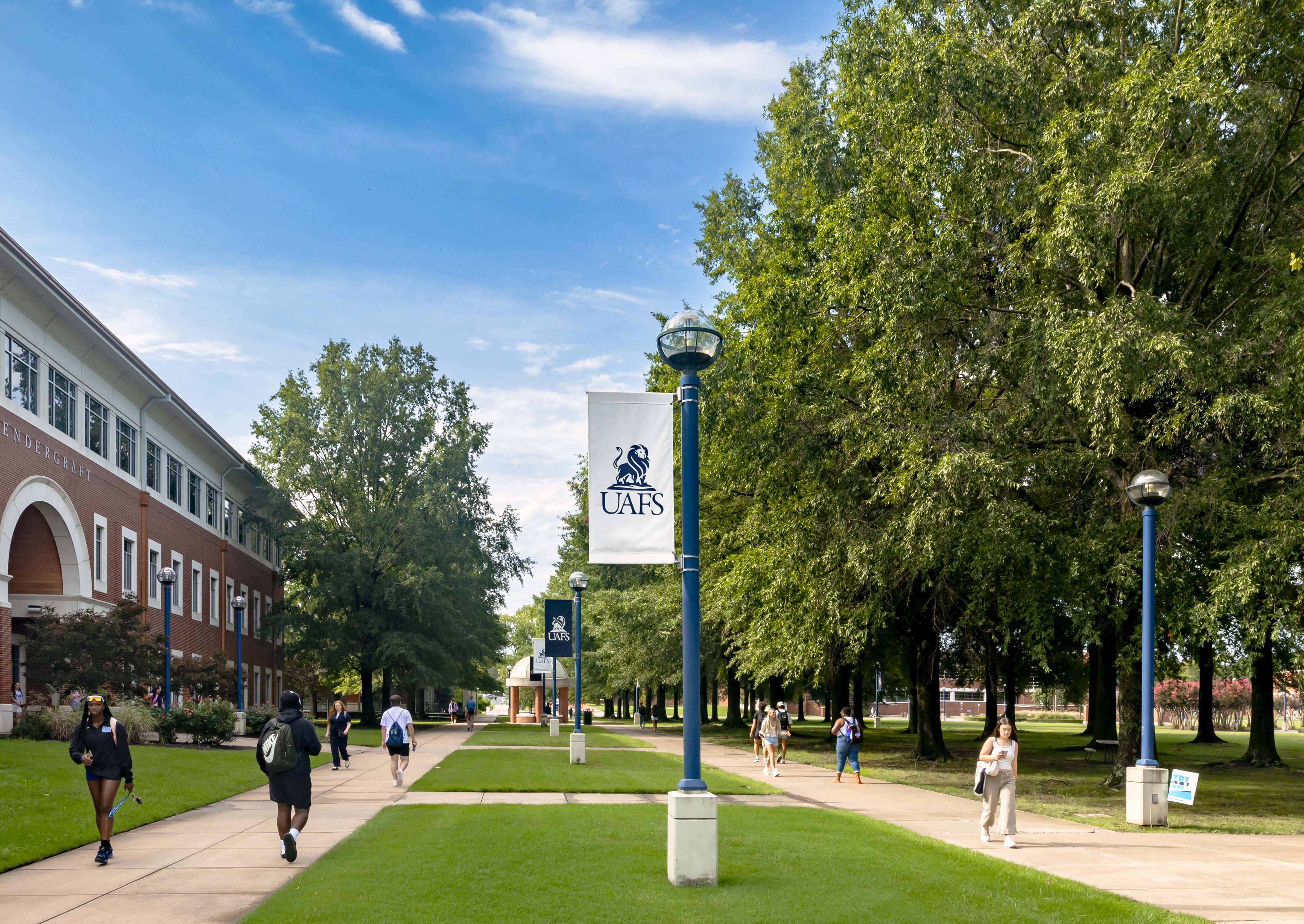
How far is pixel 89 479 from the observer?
3628cm

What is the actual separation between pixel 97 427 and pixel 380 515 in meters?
18.9

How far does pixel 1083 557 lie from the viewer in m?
19.0

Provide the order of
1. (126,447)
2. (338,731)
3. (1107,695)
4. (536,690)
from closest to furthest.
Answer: (338,731), (1107,695), (126,447), (536,690)

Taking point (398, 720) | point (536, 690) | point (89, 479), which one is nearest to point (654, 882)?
point (398, 720)

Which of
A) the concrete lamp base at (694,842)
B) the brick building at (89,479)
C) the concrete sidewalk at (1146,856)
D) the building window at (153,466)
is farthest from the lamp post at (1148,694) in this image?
the building window at (153,466)

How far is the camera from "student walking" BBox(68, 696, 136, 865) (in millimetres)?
11281

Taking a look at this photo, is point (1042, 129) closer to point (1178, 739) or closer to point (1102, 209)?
point (1102, 209)

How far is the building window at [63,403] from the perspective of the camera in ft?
111

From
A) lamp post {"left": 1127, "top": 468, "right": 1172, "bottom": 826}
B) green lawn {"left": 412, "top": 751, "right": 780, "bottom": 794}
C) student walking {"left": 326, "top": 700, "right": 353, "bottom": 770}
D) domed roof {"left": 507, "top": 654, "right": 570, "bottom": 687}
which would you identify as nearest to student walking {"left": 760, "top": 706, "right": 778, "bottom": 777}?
green lawn {"left": 412, "top": 751, "right": 780, "bottom": 794}

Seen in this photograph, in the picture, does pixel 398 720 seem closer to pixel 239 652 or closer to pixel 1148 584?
pixel 1148 584

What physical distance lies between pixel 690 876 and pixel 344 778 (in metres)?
14.7

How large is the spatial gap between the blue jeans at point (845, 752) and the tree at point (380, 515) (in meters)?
32.1

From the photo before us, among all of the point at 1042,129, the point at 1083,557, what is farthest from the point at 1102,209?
the point at 1083,557

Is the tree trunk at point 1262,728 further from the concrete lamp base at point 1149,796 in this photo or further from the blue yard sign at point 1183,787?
the concrete lamp base at point 1149,796
